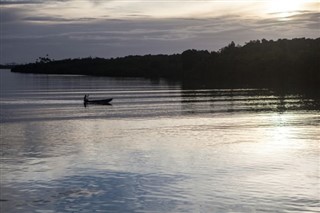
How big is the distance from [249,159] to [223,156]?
129 cm

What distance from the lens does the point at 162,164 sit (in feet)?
72.6

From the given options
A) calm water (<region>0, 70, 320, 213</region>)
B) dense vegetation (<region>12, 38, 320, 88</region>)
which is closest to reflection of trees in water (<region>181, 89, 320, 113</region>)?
calm water (<region>0, 70, 320, 213</region>)

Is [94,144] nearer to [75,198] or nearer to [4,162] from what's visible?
[4,162]

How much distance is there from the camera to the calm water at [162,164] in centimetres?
1633

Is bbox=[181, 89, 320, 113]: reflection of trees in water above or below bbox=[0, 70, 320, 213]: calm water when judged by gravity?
above

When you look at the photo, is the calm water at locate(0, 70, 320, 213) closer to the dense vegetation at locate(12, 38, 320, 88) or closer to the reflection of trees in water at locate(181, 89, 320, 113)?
the reflection of trees in water at locate(181, 89, 320, 113)

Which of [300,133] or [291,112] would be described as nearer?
[300,133]

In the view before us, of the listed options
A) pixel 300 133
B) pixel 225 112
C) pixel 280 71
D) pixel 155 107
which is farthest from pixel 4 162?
pixel 280 71

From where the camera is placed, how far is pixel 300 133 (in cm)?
3238

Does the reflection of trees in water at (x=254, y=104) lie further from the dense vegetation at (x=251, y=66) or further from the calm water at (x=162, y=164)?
the dense vegetation at (x=251, y=66)

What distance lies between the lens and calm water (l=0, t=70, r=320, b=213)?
16328mm

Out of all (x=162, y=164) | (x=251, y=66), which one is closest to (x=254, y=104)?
(x=162, y=164)

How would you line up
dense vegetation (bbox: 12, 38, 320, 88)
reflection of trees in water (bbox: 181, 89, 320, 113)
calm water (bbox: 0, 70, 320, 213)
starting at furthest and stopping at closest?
dense vegetation (bbox: 12, 38, 320, 88) < reflection of trees in water (bbox: 181, 89, 320, 113) < calm water (bbox: 0, 70, 320, 213)

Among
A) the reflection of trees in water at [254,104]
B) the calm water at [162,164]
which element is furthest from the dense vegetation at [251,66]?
the calm water at [162,164]
